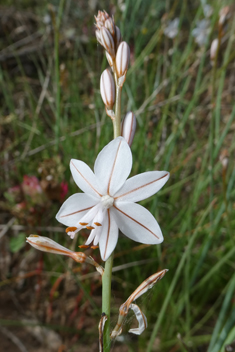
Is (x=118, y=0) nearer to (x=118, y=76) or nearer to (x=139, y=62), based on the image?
(x=139, y=62)

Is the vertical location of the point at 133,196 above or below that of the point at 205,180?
above

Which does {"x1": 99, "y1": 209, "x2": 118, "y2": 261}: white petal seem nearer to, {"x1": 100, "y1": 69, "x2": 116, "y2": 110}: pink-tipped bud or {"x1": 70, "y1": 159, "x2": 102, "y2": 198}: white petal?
{"x1": 70, "y1": 159, "x2": 102, "y2": 198}: white petal

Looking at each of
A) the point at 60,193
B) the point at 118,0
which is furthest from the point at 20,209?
the point at 118,0

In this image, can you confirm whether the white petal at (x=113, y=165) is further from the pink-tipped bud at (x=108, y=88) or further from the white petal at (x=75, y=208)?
the pink-tipped bud at (x=108, y=88)

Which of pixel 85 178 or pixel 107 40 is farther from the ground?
pixel 107 40

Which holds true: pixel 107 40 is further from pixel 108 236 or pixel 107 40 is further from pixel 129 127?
pixel 108 236

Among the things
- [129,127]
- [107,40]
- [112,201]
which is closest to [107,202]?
[112,201]

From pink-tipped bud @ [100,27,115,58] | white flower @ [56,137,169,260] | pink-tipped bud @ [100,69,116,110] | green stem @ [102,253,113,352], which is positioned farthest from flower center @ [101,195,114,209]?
pink-tipped bud @ [100,27,115,58]
